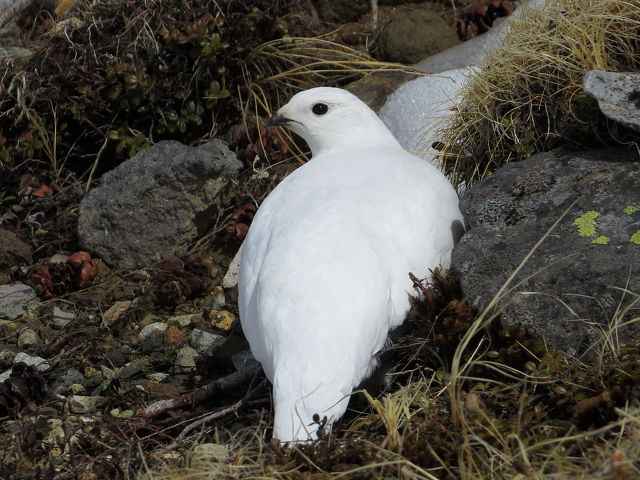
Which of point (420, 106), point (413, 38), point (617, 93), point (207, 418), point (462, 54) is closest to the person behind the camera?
point (207, 418)

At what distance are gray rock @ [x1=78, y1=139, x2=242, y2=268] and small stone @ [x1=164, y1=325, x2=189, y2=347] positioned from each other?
79 centimetres

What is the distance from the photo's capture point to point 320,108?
4.78 metres

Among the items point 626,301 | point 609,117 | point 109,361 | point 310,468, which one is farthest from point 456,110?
point 310,468

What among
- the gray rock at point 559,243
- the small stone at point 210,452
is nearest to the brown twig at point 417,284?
the gray rock at point 559,243

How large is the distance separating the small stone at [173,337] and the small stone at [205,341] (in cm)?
8

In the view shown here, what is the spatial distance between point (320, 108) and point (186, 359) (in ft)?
4.94

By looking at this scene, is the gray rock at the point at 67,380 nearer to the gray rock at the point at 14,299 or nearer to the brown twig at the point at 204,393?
the brown twig at the point at 204,393

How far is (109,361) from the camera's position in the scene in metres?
4.49

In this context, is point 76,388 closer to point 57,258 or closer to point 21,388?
point 21,388

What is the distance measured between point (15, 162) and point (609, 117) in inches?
166

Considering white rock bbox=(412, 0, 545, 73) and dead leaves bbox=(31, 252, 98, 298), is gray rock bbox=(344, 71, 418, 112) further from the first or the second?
dead leaves bbox=(31, 252, 98, 298)

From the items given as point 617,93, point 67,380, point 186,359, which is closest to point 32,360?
point 67,380

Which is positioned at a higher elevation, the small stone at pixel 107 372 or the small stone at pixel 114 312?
the small stone at pixel 107 372

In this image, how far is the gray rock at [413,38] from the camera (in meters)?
6.61
